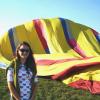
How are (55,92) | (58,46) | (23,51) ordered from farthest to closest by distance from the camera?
1. (58,46)
2. (55,92)
3. (23,51)

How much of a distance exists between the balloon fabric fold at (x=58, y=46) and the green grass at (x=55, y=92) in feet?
1.53

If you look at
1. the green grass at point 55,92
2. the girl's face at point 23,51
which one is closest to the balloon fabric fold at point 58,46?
the green grass at point 55,92

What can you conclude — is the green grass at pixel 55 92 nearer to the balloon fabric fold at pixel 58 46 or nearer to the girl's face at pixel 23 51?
the balloon fabric fold at pixel 58 46

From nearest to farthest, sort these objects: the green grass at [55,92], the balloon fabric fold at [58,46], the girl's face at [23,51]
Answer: the girl's face at [23,51] → the green grass at [55,92] → the balloon fabric fold at [58,46]

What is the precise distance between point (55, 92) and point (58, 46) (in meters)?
4.57

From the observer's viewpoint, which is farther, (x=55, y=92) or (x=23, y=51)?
(x=55, y=92)

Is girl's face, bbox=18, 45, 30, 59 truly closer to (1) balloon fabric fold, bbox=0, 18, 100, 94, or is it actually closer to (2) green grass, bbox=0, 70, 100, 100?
(2) green grass, bbox=0, 70, 100, 100

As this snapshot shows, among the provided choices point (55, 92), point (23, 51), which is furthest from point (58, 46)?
point (23, 51)

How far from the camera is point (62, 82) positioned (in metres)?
10.6

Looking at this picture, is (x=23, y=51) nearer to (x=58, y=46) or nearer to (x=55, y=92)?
(x=55, y=92)

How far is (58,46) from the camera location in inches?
548

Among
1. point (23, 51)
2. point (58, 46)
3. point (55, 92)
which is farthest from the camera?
point (58, 46)

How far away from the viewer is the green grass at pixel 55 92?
901 centimetres

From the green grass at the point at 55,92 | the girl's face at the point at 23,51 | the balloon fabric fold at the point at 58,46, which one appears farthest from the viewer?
the balloon fabric fold at the point at 58,46
